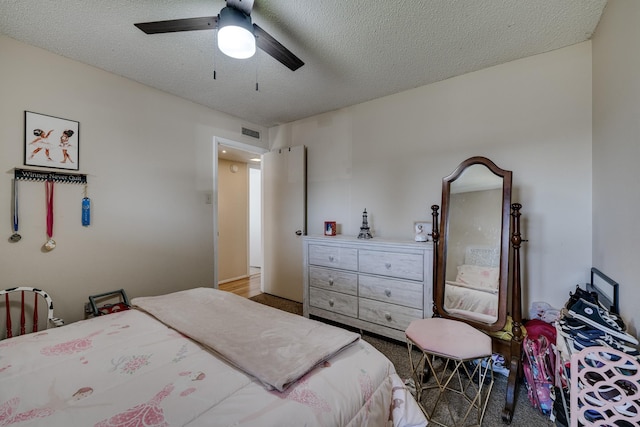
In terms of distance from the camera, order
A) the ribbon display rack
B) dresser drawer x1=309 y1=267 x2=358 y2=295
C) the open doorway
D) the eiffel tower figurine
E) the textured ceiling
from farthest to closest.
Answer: the open doorway
the eiffel tower figurine
dresser drawer x1=309 y1=267 x2=358 y2=295
the ribbon display rack
the textured ceiling

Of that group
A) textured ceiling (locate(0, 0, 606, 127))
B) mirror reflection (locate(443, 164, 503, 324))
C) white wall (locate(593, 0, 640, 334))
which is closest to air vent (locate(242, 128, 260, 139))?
textured ceiling (locate(0, 0, 606, 127))

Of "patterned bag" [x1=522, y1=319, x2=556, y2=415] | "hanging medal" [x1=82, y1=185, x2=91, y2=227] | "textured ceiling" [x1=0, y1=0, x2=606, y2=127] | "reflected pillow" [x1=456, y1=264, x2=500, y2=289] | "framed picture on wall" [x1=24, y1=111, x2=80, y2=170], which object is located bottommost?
"patterned bag" [x1=522, y1=319, x2=556, y2=415]

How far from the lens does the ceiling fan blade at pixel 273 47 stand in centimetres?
150

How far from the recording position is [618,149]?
4.91 ft

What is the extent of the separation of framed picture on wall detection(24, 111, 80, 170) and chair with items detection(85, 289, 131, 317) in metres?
1.11

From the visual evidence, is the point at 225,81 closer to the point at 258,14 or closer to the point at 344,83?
the point at 258,14

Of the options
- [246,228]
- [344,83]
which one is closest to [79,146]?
[344,83]

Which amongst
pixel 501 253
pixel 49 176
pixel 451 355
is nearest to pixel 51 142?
pixel 49 176

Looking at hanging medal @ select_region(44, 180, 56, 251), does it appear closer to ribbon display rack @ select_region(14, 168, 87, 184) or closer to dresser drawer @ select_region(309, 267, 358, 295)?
ribbon display rack @ select_region(14, 168, 87, 184)

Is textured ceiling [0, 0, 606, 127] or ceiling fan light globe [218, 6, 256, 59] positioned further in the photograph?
textured ceiling [0, 0, 606, 127]

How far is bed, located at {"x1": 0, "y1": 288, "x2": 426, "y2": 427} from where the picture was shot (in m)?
0.81

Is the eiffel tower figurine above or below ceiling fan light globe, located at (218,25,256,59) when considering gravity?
below

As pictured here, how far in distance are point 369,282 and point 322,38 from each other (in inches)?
82.1

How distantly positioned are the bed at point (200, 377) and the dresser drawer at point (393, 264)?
116cm
